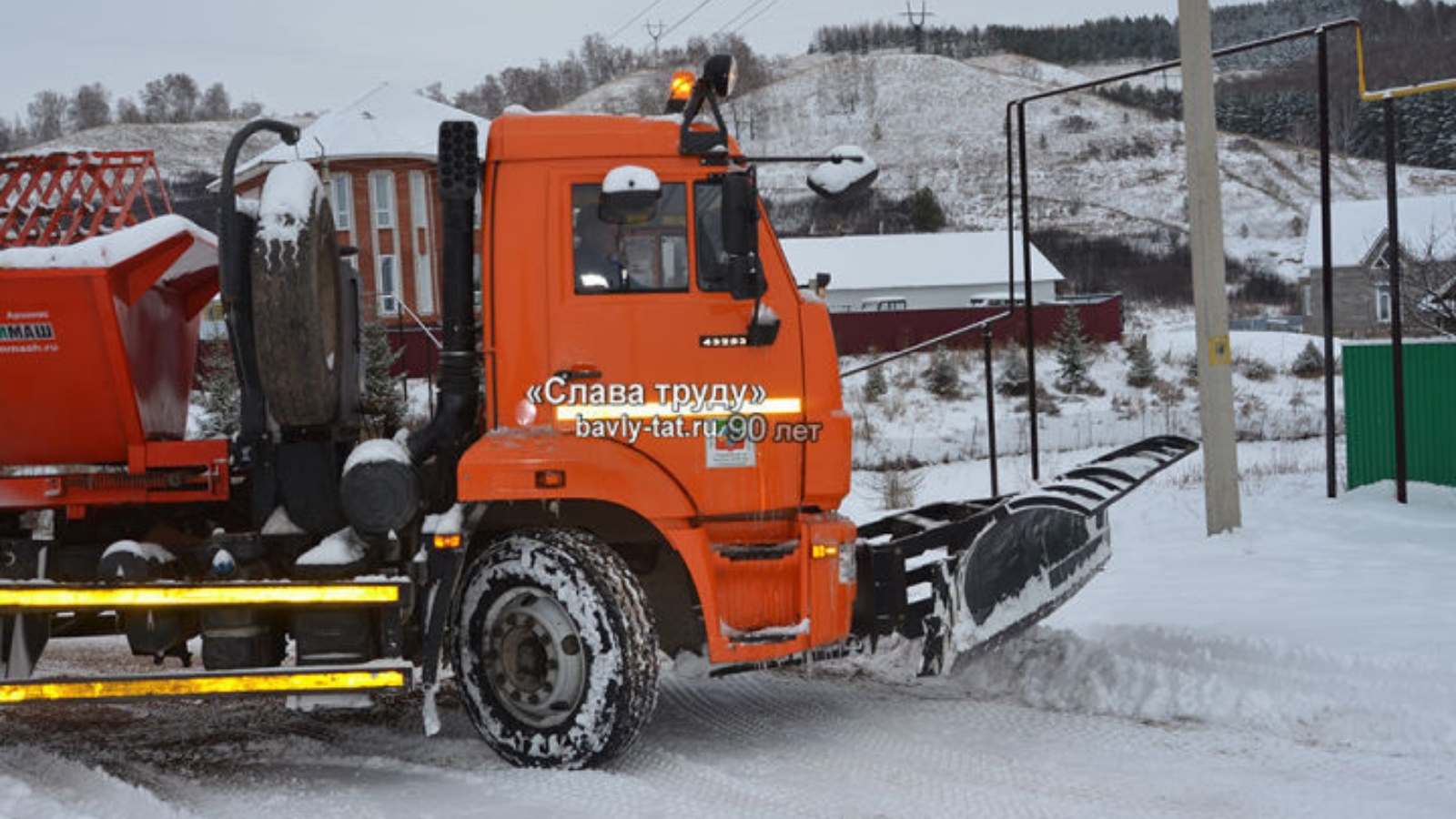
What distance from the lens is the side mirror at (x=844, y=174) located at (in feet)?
22.0

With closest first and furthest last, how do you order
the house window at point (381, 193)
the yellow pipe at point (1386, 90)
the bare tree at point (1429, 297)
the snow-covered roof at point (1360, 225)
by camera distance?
the yellow pipe at point (1386, 90) → the bare tree at point (1429, 297) → the house window at point (381, 193) → the snow-covered roof at point (1360, 225)

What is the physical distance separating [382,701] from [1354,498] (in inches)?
356

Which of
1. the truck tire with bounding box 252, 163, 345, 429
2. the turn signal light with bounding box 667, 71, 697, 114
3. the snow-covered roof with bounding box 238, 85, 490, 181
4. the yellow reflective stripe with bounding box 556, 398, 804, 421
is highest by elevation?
the snow-covered roof with bounding box 238, 85, 490, 181

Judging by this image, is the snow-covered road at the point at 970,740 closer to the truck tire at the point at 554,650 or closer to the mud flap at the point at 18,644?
the truck tire at the point at 554,650

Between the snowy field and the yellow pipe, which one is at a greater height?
the yellow pipe

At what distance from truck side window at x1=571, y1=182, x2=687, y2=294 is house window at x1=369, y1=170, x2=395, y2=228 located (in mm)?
32866

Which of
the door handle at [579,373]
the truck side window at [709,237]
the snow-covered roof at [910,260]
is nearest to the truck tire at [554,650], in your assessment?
the door handle at [579,373]

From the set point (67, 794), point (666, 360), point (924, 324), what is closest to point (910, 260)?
point (924, 324)

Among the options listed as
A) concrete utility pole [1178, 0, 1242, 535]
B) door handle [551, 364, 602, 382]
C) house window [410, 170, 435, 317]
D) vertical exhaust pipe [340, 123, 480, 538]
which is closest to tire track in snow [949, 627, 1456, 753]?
door handle [551, 364, 602, 382]

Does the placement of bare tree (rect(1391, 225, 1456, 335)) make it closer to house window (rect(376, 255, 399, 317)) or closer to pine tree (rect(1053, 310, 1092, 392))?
pine tree (rect(1053, 310, 1092, 392))

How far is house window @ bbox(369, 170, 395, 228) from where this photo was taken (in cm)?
3935

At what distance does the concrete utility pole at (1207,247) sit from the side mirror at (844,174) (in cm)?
551

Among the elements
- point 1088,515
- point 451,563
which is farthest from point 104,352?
point 1088,515

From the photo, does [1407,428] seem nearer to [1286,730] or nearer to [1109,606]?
[1109,606]
